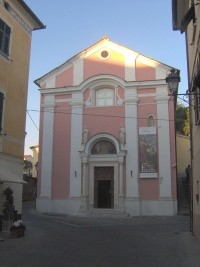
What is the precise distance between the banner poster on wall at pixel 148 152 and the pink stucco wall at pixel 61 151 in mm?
5380

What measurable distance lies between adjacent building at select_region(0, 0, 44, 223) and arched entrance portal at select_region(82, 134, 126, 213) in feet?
38.1

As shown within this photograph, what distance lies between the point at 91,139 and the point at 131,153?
313 cm

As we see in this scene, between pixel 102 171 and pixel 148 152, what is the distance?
3.75 metres

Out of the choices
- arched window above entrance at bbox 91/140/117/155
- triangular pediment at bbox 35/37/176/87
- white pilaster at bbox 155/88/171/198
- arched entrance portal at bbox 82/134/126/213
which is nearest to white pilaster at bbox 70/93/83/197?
arched entrance portal at bbox 82/134/126/213

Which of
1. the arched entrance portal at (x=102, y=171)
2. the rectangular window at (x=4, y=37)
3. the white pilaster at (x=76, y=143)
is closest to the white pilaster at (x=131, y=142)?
the arched entrance portal at (x=102, y=171)

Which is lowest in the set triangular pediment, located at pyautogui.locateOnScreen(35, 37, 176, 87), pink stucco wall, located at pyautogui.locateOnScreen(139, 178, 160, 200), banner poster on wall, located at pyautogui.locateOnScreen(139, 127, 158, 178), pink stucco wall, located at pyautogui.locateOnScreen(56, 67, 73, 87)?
pink stucco wall, located at pyautogui.locateOnScreen(139, 178, 160, 200)

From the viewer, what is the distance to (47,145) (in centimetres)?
2883

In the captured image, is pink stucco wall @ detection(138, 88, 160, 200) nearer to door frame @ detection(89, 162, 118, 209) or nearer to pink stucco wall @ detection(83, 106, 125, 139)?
pink stucco wall @ detection(83, 106, 125, 139)

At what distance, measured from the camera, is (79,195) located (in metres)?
27.3

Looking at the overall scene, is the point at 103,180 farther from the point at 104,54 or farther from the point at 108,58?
the point at 104,54

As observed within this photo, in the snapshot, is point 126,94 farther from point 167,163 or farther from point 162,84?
point 167,163

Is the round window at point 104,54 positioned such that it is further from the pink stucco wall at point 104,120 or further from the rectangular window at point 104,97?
the pink stucco wall at point 104,120

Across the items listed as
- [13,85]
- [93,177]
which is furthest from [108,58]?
[13,85]

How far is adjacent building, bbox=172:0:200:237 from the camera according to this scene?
11570 mm
